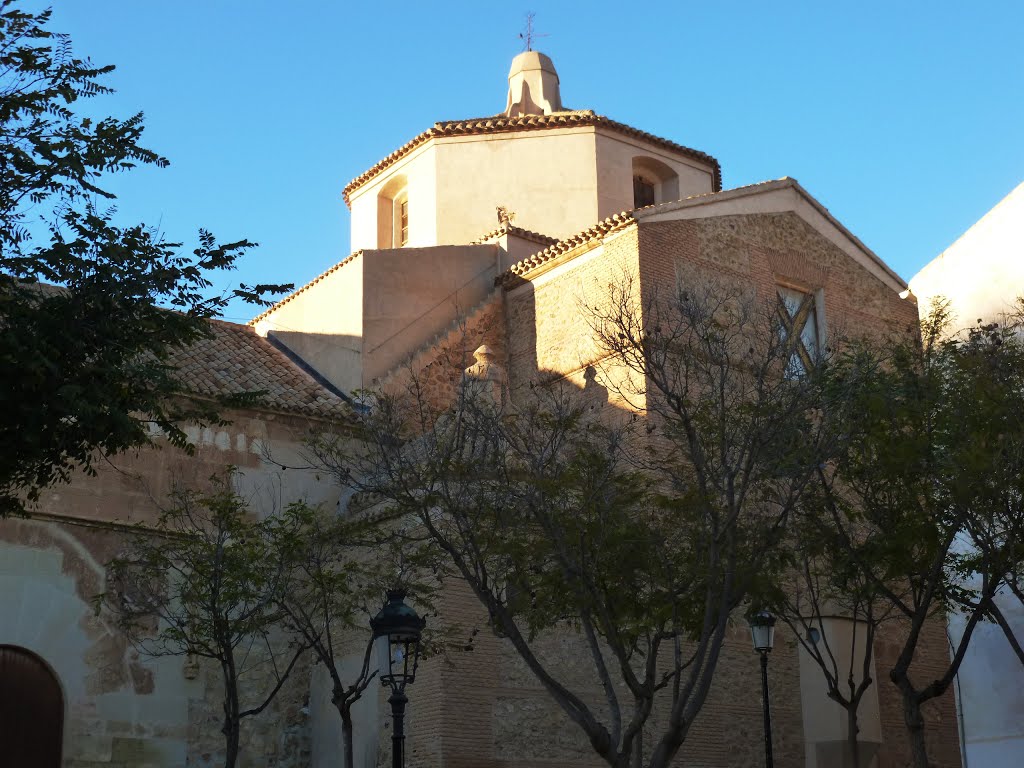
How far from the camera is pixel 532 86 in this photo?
2662cm

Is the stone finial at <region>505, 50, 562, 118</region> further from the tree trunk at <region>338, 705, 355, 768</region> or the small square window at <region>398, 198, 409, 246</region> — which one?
the tree trunk at <region>338, 705, 355, 768</region>

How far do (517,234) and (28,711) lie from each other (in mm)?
10624

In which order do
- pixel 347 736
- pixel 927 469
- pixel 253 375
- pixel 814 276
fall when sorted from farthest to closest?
pixel 814 276 < pixel 253 375 < pixel 347 736 < pixel 927 469

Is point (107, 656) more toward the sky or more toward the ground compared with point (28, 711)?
more toward the sky

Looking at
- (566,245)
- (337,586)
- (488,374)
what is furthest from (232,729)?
(566,245)

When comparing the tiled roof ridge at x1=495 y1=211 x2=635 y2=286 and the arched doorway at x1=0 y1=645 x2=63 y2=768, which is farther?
the tiled roof ridge at x1=495 y1=211 x2=635 y2=286

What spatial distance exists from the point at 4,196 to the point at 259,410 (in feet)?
33.5

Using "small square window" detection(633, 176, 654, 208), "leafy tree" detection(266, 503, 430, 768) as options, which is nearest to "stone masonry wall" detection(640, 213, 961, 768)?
"small square window" detection(633, 176, 654, 208)

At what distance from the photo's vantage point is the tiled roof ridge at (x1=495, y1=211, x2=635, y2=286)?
18.9m

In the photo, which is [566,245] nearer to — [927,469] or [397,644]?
[927,469]

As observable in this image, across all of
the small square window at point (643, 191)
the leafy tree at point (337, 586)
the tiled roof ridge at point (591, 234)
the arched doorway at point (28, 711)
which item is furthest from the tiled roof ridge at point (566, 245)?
the arched doorway at point (28, 711)

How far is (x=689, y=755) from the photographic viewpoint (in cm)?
1661

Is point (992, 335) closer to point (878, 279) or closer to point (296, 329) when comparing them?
point (878, 279)

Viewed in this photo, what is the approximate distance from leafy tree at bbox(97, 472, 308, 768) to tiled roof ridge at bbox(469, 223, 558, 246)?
21.4 feet
